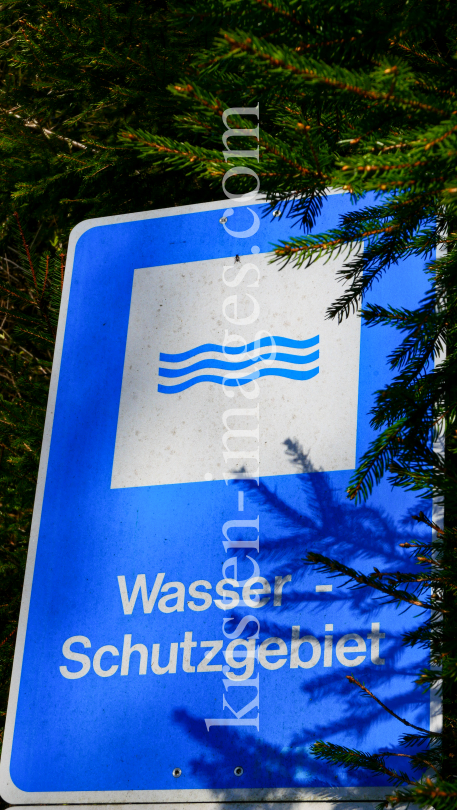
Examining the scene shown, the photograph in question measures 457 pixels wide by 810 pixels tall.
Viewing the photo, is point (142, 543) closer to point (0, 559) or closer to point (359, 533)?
point (359, 533)

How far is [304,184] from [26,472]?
2.42 meters

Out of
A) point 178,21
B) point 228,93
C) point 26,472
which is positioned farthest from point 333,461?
point 26,472

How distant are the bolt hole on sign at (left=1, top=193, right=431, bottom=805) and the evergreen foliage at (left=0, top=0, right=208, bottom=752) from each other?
3.26 feet

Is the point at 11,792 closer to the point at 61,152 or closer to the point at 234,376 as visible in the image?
the point at 234,376

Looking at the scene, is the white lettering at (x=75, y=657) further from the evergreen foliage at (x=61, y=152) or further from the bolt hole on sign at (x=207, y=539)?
the evergreen foliage at (x=61, y=152)

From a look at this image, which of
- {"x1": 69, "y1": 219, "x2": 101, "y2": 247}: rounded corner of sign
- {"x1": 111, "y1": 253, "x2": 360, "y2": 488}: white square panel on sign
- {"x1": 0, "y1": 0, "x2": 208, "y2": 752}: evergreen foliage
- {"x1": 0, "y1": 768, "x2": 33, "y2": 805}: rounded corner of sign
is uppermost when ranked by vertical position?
{"x1": 0, "y1": 0, "x2": 208, "y2": 752}: evergreen foliage

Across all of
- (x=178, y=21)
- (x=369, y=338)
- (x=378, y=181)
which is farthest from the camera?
(x=369, y=338)

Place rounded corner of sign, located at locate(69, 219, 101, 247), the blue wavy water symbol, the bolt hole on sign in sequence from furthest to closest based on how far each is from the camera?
1. rounded corner of sign, located at locate(69, 219, 101, 247)
2. the blue wavy water symbol
3. the bolt hole on sign

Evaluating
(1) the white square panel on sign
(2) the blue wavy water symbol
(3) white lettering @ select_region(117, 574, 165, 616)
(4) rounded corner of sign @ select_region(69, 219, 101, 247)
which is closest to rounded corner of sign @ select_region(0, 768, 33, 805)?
(3) white lettering @ select_region(117, 574, 165, 616)

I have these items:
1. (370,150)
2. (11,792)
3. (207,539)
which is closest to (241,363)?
(207,539)

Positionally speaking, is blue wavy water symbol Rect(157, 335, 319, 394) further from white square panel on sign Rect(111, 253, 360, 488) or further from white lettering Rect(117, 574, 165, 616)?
white lettering Rect(117, 574, 165, 616)

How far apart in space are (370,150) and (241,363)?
1.04 meters

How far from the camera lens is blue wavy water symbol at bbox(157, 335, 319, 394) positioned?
1.91 metres

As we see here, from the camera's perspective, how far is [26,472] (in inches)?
126
